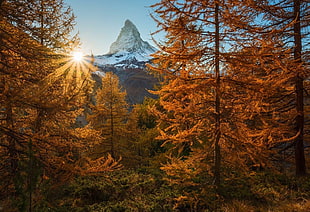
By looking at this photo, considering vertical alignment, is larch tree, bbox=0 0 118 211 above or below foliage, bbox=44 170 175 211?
above

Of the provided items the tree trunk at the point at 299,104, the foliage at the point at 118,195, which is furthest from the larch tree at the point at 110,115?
the tree trunk at the point at 299,104

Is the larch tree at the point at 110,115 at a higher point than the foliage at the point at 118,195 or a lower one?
higher

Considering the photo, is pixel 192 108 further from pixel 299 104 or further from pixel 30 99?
pixel 299 104

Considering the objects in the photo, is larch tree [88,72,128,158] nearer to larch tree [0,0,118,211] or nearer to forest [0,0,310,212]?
larch tree [0,0,118,211]

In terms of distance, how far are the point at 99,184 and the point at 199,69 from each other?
16.8 feet

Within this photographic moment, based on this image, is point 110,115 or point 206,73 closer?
point 206,73

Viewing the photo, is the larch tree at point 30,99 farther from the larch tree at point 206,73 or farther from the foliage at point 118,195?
the larch tree at point 206,73

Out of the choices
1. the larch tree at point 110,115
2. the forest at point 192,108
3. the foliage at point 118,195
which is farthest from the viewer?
the larch tree at point 110,115

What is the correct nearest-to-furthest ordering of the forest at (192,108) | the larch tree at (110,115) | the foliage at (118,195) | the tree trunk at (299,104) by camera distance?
the forest at (192,108)
the foliage at (118,195)
the tree trunk at (299,104)
the larch tree at (110,115)

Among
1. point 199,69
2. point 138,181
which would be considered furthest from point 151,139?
point 199,69

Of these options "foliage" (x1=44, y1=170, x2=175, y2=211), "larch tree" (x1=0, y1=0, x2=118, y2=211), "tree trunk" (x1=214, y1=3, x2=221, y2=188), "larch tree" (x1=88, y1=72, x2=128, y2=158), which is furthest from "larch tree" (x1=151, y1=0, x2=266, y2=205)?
"larch tree" (x1=88, y1=72, x2=128, y2=158)

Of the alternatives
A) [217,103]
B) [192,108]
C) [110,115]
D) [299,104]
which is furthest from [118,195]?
[110,115]

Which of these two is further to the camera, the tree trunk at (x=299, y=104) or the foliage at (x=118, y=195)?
the tree trunk at (x=299, y=104)

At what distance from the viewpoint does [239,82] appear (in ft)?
15.6
